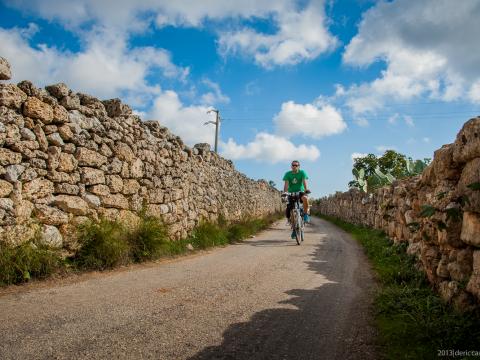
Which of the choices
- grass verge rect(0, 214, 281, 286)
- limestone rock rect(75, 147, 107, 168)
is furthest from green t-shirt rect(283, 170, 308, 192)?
limestone rock rect(75, 147, 107, 168)

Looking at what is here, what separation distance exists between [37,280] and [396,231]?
7175 mm

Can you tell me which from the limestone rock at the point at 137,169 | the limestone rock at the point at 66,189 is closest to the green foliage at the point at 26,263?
the limestone rock at the point at 66,189

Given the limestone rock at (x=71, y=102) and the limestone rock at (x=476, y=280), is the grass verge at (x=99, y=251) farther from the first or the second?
the limestone rock at (x=476, y=280)

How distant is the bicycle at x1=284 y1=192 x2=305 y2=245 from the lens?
923 centimetres

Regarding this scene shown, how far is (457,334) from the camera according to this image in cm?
276

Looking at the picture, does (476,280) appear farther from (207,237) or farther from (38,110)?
(207,237)

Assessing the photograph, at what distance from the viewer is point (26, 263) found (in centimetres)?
443

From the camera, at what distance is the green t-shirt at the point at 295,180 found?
31.6ft

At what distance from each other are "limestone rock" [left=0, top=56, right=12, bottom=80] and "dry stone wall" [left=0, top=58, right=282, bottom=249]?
0.5 inches

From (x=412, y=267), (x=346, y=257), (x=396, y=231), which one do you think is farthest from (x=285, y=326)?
(x=396, y=231)

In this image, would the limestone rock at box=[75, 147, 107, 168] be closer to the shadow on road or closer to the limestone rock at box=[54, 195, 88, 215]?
the limestone rock at box=[54, 195, 88, 215]

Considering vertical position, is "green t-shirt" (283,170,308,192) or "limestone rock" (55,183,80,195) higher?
"green t-shirt" (283,170,308,192)

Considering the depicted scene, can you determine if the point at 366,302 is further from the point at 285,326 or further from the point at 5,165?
the point at 5,165

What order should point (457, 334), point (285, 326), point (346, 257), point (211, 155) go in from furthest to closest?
point (211, 155), point (346, 257), point (285, 326), point (457, 334)
